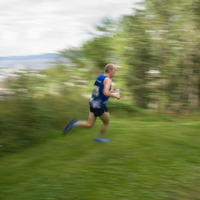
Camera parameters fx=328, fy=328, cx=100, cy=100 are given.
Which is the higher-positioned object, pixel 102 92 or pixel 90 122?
pixel 102 92

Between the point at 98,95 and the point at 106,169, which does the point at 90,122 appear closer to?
the point at 98,95

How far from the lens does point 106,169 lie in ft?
17.3

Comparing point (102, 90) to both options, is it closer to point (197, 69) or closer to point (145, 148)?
point (145, 148)

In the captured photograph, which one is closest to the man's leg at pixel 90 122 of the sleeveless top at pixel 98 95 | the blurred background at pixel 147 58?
the sleeveless top at pixel 98 95

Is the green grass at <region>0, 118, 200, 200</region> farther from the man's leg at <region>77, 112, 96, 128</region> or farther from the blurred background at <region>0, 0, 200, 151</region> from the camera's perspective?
the blurred background at <region>0, 0, 200, 151</region>

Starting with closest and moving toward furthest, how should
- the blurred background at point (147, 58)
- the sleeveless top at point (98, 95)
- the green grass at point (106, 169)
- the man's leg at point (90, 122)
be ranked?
the green grass at point (106, 169) < the sleeveless top at point (98, 95) < the man's leg at point (90, 122) < the blurred background at point (147, 58)

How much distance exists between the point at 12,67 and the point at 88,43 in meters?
9.74

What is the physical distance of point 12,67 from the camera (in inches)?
321

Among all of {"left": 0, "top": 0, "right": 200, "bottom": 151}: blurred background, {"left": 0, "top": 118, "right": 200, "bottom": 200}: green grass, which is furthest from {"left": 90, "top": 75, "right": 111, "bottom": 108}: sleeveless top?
{"left": 0, "top": 0, "right": 200, "bottom": 151}: blurred background

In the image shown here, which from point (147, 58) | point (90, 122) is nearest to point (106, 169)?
point (90, 122)

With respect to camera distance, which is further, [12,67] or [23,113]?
[12,67]

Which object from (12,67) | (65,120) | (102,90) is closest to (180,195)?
(102,90)

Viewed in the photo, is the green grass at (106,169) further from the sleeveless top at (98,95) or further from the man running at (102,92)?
the sleeveless top at (98,95)

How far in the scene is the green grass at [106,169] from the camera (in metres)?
4.50
